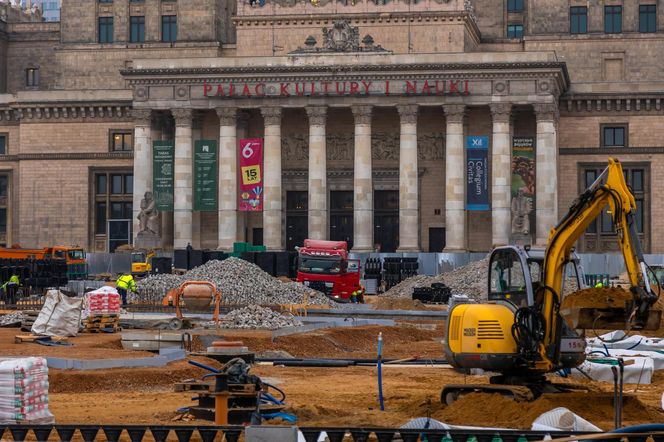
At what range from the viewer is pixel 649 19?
11131cm

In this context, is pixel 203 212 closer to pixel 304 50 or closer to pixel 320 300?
pixel 304 50

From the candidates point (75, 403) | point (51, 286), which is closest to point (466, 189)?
point (51, 286)

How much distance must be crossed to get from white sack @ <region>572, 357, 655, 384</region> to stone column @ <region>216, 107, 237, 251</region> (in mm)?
67146

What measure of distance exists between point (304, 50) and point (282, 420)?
77.4m

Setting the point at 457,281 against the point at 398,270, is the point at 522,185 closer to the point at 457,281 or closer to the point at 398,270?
the point at 398,270

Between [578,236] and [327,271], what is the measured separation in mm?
58224

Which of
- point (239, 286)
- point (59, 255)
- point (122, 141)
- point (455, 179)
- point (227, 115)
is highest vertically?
point (227, 115)

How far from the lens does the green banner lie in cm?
10419

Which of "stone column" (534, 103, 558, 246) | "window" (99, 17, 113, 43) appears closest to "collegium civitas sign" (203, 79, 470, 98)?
"stone column" (534, 103, 558, 246)

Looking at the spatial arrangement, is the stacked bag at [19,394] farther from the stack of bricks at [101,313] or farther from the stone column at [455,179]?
the stone column at [455,179]

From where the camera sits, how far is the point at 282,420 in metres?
28.6

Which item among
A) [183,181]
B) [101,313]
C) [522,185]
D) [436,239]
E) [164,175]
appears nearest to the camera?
[101,313]

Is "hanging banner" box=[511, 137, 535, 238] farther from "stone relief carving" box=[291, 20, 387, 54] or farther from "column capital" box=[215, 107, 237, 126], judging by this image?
"column capital" box=[215, 107, 237, 126]

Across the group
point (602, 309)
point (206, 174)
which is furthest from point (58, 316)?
point (206, 174)
